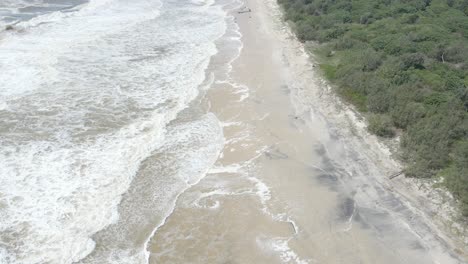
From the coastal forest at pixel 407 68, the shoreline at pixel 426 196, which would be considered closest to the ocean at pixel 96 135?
the shoreline at pixel 426 196

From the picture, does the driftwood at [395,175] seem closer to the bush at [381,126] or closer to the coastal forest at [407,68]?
the coastal forest at [407,68]

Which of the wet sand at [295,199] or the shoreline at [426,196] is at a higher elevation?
the shoreline at [426,196]

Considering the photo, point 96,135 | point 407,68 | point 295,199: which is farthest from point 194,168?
point 407,68

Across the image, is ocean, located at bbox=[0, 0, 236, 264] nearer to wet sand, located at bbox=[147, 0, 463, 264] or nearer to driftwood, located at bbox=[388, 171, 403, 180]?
wet sand, located at bbox=[147, 0, 463, 264]

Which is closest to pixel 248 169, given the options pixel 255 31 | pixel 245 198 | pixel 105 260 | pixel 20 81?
pixel 245 198

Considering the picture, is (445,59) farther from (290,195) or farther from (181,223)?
(181,223)
